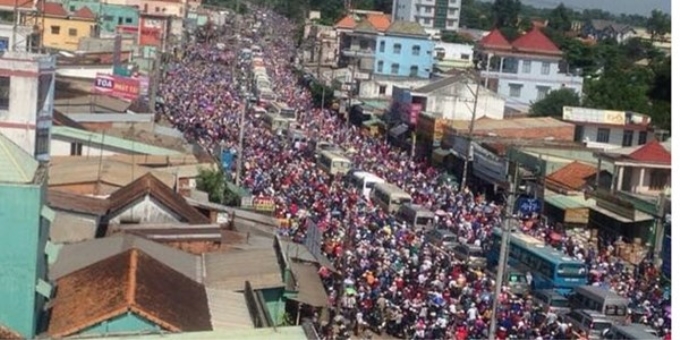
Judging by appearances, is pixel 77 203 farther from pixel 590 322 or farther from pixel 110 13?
pixel 110 13

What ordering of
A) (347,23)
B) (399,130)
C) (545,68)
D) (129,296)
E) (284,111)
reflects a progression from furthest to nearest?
(347,23) < (545,68) < (284,111) < (399,130) < (129,296)

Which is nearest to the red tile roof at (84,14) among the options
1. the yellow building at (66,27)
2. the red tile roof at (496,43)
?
the yellow building at (66,27)

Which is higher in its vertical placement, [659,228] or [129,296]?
[129,296]

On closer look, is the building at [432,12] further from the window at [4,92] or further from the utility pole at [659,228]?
the window at [4,92]

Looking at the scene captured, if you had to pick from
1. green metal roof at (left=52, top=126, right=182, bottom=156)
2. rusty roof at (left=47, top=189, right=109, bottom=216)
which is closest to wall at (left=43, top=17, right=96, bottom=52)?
green metal roof at (left=52, top=126, right=182, bottom=156)

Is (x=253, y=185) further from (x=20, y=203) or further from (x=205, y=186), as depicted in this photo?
(x=20, y=203)

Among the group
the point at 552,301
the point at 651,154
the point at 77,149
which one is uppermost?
the point at 651,154

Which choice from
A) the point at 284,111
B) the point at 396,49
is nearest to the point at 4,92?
the point at 284,111
